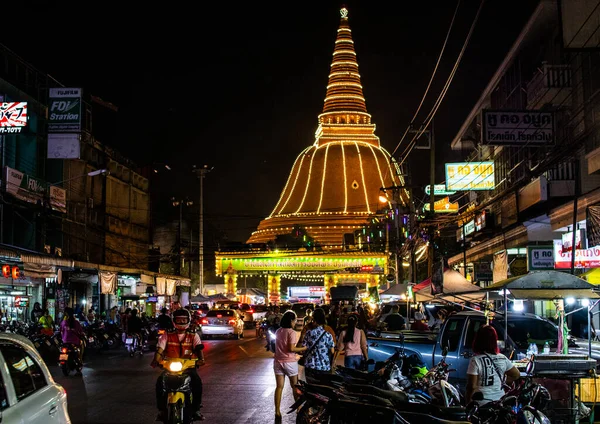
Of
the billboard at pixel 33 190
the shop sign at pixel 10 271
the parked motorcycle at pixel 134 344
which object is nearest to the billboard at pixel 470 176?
the parked motorcycle at pixel 134 344

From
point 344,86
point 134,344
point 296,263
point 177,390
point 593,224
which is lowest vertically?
point 134,344

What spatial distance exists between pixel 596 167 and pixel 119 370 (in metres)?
12.5

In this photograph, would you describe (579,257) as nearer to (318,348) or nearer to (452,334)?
(452,334)

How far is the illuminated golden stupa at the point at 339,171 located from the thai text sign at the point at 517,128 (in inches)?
2033

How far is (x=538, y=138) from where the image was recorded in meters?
22.8

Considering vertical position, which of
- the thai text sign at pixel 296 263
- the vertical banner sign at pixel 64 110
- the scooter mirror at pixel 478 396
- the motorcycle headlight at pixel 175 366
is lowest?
the scooter mirror at pixel 478 396

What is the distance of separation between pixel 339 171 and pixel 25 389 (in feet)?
254

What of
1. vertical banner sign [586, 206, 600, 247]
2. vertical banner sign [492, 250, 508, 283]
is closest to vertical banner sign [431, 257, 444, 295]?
vertical banner sign [586, 206, 600, 247]

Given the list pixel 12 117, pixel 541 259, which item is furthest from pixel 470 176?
pixel 12 117

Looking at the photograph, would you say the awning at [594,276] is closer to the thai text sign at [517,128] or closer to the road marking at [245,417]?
the thai text sign at [517,128]

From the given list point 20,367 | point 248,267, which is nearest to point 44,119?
point 20,367

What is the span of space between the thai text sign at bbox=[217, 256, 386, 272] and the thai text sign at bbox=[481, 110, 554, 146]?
47.8 m

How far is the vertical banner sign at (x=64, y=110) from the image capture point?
30.7m

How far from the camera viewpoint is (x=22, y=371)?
→ 6.07 metres
